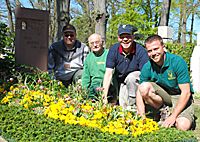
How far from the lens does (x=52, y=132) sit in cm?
343

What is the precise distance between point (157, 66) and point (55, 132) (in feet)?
5.70

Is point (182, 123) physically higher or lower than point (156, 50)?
lower

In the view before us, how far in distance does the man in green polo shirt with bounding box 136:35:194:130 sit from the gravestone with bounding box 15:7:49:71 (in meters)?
3.51

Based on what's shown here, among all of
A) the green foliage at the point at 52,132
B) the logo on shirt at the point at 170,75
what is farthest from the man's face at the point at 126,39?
the green foliage at the point at 52,132

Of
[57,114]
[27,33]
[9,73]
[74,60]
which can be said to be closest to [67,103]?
[57,114]

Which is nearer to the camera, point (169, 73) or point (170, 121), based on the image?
point (170, 121)

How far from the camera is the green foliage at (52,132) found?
3.25m

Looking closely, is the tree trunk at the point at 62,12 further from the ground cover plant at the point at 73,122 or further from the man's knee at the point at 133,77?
the ground cover plant at the point at 73,122

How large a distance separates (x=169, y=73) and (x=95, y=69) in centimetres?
167

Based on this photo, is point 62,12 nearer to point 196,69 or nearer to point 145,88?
point 196,69

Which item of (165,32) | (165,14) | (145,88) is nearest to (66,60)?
(145,88)

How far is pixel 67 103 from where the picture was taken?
4.53m

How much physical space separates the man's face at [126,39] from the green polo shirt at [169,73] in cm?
61

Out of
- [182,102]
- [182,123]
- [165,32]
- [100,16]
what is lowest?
[182,123]
